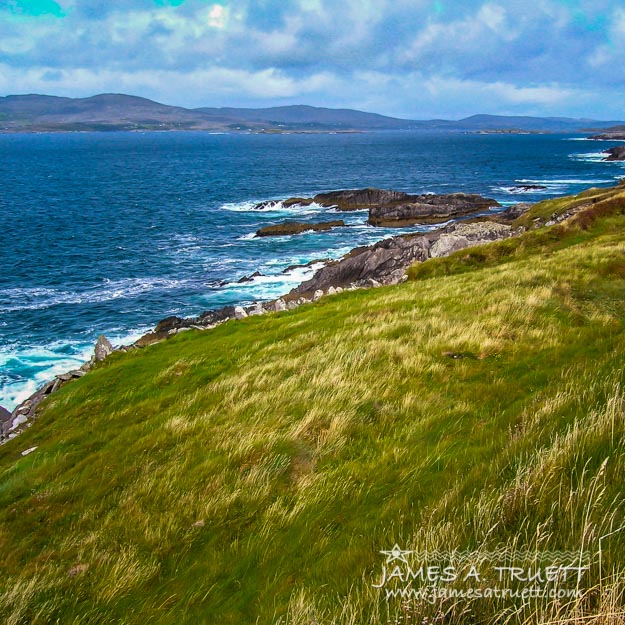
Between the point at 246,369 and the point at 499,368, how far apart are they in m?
6.95

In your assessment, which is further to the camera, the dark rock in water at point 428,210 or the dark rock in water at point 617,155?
the dark rock in water at point 617,155

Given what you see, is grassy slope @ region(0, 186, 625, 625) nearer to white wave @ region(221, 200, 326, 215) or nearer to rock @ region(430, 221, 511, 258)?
rock @ region(430, 221, 511, 258)

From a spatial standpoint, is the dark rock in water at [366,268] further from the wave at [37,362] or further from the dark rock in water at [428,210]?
the dark rock in water at [428,210]

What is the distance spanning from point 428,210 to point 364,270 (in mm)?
39660

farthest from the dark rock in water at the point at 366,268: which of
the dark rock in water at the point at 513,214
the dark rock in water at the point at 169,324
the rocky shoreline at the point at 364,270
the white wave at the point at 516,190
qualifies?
the white wave at the point at 516,190

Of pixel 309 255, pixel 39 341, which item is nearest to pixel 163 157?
pixel 309 255

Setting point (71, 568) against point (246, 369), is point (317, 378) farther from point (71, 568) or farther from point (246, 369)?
point (71, 568)

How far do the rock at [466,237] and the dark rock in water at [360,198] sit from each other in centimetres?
2955

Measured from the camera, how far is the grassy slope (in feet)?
13.4

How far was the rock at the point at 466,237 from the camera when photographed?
47.0 meters

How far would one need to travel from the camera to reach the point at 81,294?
45844mm

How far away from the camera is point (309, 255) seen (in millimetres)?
58469

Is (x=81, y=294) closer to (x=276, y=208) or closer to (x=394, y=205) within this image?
(x=276, y=208)

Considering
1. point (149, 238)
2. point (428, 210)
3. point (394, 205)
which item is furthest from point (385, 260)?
point (394, 205)
